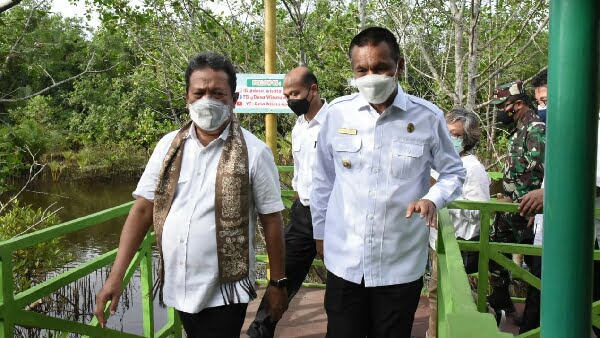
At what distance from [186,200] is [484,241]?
1.46 metres

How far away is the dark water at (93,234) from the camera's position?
8078 millimetres

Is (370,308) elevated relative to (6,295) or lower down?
lower down

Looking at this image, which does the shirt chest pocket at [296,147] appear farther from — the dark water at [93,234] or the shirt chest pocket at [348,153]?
the dark water at [93,234]

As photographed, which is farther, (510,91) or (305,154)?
(305,154)

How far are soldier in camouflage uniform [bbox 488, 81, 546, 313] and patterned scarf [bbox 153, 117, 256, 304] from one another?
157cm

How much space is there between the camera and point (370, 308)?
233 cm

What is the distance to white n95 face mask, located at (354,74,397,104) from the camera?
2213 mm

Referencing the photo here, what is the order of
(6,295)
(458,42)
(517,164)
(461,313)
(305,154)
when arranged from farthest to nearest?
(458,42), (305,154), (517,164), (6,295), (461,313)

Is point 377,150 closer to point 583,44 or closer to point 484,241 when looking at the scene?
point 484,241

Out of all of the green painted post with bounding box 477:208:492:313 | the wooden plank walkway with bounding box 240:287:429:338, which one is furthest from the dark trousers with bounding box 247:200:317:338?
the green painted post with bounding box 477:208:492:313

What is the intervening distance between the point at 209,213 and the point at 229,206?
0.07 metres

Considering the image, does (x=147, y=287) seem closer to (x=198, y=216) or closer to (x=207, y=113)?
(x=198, y=216)

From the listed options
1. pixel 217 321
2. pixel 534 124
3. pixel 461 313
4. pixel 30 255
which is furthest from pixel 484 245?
pixel 30 255

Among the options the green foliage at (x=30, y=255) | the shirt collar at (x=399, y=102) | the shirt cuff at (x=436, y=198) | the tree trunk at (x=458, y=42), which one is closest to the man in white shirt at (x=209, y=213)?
the shirt collar at (x=399, y=102)
